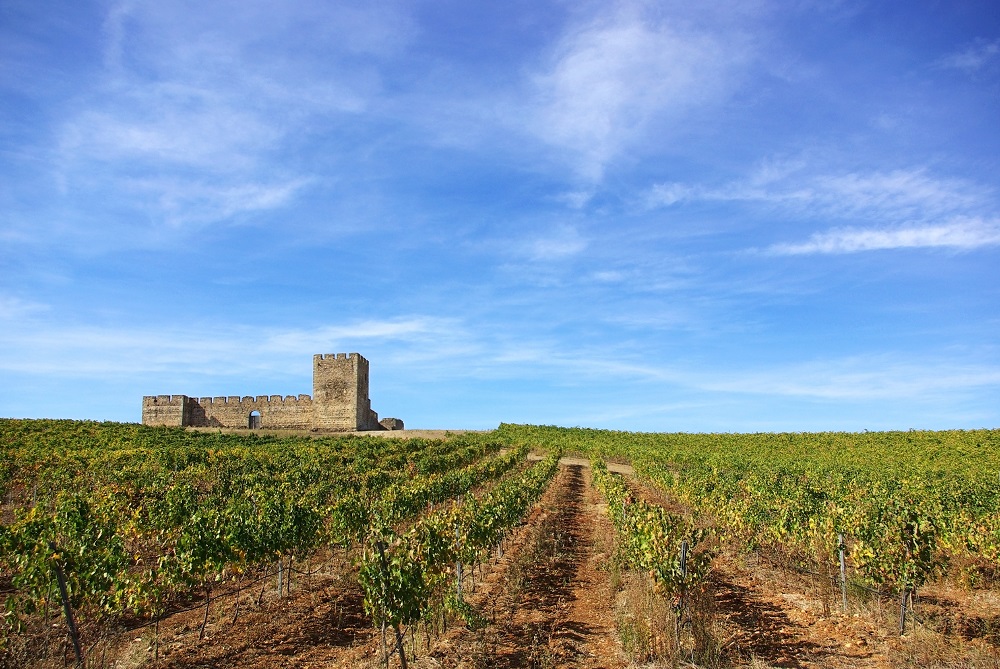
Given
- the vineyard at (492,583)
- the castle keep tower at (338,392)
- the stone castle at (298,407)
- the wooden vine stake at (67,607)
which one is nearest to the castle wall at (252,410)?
Result: the stone castle at (298,407)

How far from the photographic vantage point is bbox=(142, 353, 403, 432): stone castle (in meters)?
58.8

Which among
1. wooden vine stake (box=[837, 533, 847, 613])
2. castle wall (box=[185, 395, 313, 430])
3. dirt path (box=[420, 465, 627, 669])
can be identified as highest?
castle wall (box=[185, 395, 313, 430])

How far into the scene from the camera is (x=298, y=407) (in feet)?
197

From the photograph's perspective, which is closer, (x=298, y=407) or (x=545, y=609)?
(x=545, y=609)

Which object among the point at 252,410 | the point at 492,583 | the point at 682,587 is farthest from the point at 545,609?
the point at 252,410

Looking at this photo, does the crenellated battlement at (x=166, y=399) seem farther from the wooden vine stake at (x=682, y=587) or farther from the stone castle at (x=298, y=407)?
the wooden vine stake at (x=682, y=587)

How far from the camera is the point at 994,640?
10.6 meters

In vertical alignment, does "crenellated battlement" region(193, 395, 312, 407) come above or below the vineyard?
above

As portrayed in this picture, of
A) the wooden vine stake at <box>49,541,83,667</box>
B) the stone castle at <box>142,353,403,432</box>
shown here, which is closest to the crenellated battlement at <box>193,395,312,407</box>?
the stone castle at <box>142,353,403,432</box>

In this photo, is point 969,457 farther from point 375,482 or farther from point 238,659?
point 238,659

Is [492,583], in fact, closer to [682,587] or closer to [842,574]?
[682,587]

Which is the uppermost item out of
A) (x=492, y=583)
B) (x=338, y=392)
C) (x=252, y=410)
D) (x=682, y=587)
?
(x=338, y=392)

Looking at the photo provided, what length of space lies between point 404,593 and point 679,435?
65.1m

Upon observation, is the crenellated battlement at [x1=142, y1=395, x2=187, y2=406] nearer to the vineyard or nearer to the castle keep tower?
the castle keep tower
